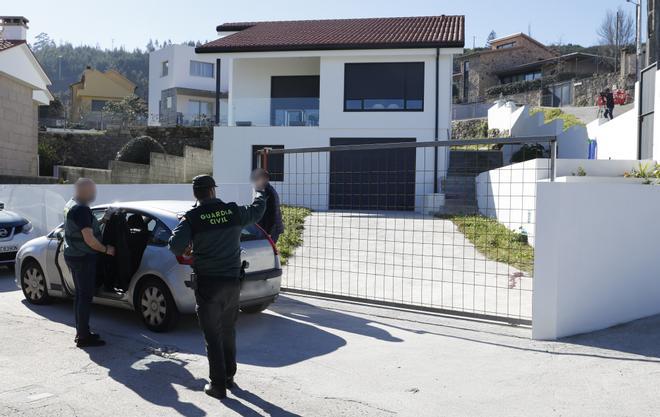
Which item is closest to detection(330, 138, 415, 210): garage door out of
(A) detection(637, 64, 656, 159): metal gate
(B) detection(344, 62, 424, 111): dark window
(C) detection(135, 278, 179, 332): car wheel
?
(C) detection(135, 278, 179, 332): car wheel

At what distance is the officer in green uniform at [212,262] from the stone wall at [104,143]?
27167 millimetres

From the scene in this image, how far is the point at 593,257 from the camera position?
6762mm

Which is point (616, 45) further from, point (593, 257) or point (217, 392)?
point (217, 392)

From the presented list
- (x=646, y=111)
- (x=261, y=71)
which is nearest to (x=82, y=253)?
(x=646, y=111)

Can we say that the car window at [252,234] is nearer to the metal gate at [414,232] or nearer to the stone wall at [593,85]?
the metal gate at [414,232]

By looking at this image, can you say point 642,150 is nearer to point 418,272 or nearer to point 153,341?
point 418,272

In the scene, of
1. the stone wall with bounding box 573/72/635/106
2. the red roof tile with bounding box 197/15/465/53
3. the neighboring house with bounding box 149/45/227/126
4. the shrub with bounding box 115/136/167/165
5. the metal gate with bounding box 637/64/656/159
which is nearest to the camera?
the metal gate with bounding box 637/64/656/159

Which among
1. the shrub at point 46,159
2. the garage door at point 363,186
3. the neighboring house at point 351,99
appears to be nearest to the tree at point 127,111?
the shrub at point 46,159

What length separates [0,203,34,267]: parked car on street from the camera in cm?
1085

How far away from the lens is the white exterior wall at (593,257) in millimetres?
6496

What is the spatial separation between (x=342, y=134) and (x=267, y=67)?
17.2 feet

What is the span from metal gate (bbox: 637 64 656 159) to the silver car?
32.2 ft

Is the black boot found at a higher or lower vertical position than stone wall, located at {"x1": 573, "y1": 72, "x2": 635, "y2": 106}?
lower

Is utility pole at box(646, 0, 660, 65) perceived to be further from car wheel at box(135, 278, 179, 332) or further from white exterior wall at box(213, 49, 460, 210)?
car wheel at box(135, 278, 179, 332)
